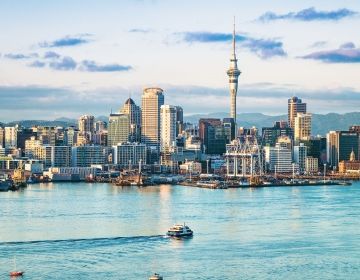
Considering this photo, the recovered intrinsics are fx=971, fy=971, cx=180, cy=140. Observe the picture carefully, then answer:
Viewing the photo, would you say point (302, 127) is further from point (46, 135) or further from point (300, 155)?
point (46, 135)

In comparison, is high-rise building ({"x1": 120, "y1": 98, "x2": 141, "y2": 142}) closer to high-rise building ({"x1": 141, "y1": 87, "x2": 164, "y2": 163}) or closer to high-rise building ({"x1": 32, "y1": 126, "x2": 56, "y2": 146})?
high-rise building ({"x1": 141, "y1": 87, "x2": 164, "y2": 163})

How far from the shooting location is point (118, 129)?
79438 millimetres

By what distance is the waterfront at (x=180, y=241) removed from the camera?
16.4 meters

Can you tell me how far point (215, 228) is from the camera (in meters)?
22.6

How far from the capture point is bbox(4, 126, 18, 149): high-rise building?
7938cm

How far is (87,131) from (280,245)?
2714 inches

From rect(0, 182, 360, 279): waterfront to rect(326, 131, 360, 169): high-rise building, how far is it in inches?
1770

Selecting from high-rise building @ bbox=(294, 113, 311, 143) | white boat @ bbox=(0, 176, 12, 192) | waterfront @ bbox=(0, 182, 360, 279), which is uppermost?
high-rise building @ bbox=(294, 113, 311, 143)

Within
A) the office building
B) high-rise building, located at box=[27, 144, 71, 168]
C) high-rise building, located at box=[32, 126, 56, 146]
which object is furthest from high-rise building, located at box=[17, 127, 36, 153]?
the office building

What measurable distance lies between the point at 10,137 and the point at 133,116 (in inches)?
460

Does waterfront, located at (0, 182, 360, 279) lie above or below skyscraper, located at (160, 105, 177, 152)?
below

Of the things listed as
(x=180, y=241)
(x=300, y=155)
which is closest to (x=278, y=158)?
(x=300, y=155)

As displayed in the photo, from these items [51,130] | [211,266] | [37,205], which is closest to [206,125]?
[51,130]

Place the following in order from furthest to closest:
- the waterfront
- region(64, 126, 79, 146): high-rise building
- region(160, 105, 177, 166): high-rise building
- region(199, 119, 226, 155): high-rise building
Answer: region(160, 105, 177, 166): high-rise building < region(64, 126, 79, 146): high-rise building < region(199, 119, 226, 155): high-rise building < the waterfront
